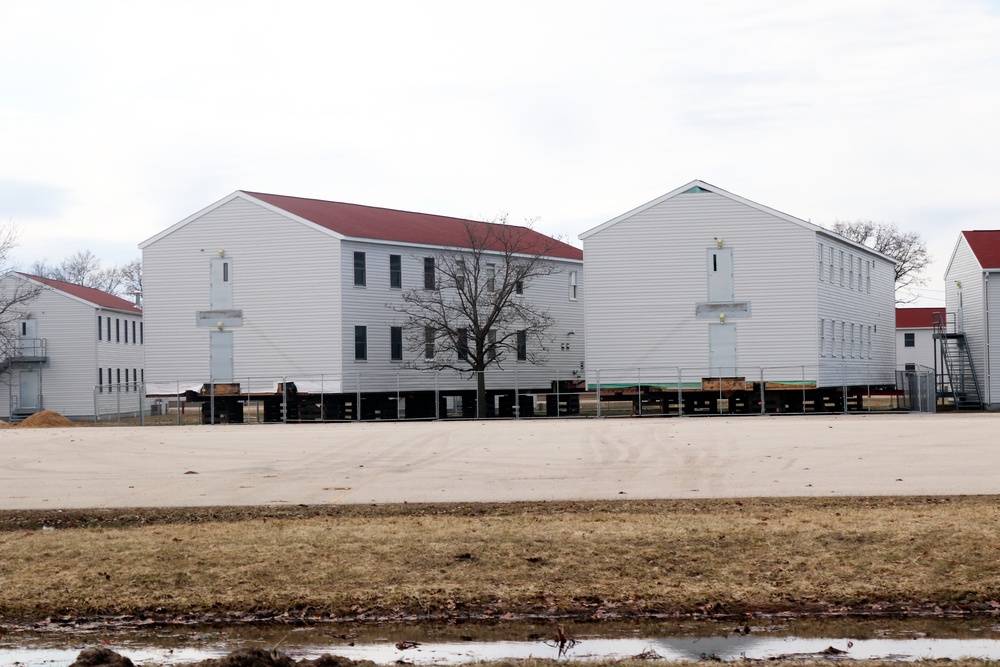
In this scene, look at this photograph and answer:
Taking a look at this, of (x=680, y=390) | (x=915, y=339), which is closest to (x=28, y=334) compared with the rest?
(x=680, y=390)

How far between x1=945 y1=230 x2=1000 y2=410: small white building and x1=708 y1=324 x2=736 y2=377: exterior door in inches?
505

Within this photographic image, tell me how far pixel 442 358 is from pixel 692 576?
4450 centimetres

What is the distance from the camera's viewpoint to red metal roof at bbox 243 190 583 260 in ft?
175

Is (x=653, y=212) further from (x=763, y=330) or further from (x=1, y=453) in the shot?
(x=1, y=453)

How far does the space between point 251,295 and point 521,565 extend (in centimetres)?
4142

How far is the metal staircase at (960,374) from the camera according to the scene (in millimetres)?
55781

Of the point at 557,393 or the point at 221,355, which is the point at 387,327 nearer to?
the point at 221,355

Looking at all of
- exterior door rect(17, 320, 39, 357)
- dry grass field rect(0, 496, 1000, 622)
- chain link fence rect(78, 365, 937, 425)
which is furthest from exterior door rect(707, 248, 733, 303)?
exterior door rect(17, 320, 39, 357)

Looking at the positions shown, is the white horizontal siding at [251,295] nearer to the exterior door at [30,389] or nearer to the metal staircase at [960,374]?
the exterior door at [30,389]

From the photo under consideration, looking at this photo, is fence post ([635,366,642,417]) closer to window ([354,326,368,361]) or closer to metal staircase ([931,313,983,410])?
window ([354,326,368,361])

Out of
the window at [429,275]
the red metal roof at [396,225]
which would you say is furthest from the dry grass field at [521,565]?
the window at [429,275]

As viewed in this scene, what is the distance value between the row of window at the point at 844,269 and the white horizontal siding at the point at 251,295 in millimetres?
19798

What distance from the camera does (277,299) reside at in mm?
51688

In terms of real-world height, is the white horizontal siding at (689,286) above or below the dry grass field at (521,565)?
above
